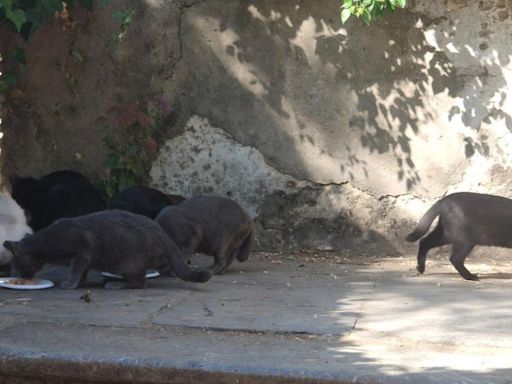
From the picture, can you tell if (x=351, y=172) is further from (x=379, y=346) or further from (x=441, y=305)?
(x=379, y=346)

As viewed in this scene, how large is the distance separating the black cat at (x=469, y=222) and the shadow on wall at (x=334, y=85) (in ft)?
2.57

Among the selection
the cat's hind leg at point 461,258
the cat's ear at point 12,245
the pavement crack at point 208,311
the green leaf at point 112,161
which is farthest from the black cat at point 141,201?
the cat's hind leg at point 461,258

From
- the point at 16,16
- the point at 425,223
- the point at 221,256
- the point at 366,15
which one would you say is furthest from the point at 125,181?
the point at 425,223

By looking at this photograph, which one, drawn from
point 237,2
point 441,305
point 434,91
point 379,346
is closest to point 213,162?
point 237,2

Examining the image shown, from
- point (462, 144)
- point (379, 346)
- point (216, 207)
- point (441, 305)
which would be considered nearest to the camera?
point (379, 346)

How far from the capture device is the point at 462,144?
764 cm

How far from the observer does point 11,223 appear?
22.6ft

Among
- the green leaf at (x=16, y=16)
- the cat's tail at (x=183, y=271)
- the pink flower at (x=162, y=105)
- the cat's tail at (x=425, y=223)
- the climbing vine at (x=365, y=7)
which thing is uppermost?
the climbing vine at (x=365, y=7)

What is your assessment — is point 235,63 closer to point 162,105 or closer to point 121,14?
point 162,105

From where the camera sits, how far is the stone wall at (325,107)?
7.61 meters

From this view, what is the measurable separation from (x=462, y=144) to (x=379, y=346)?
3.25 m

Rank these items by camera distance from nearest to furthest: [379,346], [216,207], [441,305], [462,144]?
[379,346] < [441,305] < [216,207] < [462,144]

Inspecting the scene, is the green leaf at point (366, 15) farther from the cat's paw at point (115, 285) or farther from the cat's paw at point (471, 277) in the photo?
the cat's paw at point (115, 285)

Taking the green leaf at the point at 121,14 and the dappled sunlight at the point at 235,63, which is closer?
the green leaf at the point at 121,14
